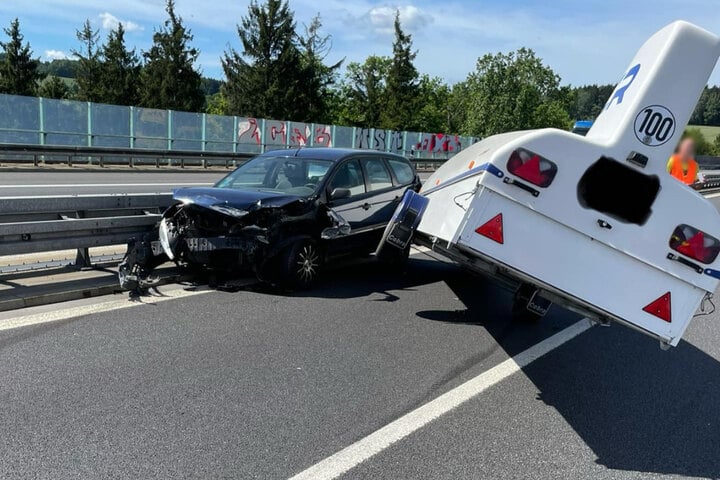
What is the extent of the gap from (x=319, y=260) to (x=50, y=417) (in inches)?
153

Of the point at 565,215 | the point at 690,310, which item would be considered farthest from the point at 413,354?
the point at 690,310

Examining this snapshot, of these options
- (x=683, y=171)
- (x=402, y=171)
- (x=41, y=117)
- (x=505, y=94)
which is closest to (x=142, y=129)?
(x=41, y=117)

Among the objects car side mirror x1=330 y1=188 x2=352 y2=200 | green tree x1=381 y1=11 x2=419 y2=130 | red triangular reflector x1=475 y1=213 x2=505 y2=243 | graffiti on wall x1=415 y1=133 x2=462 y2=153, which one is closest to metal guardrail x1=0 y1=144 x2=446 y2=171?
car side mirror x1=330 y1=188 x2=352 y2=200

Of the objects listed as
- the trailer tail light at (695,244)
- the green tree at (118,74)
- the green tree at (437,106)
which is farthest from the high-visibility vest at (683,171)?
the green tree at (437,106)

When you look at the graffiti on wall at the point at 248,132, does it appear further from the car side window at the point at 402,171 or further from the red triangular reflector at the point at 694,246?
the red triangular reflector at the point at 694,246

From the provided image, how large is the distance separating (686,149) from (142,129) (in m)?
24.3

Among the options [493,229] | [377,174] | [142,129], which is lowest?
[493,229]

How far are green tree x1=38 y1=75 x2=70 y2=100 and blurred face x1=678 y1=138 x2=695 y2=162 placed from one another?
146 feet

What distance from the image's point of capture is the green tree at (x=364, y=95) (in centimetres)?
5891

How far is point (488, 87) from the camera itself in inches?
2463

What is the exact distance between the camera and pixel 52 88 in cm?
4194

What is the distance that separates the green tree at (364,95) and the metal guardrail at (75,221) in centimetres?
5200

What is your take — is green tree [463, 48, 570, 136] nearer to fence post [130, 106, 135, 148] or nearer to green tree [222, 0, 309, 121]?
green tree [222, 0, 309, 121]

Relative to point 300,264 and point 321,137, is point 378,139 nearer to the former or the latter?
point 321,137
